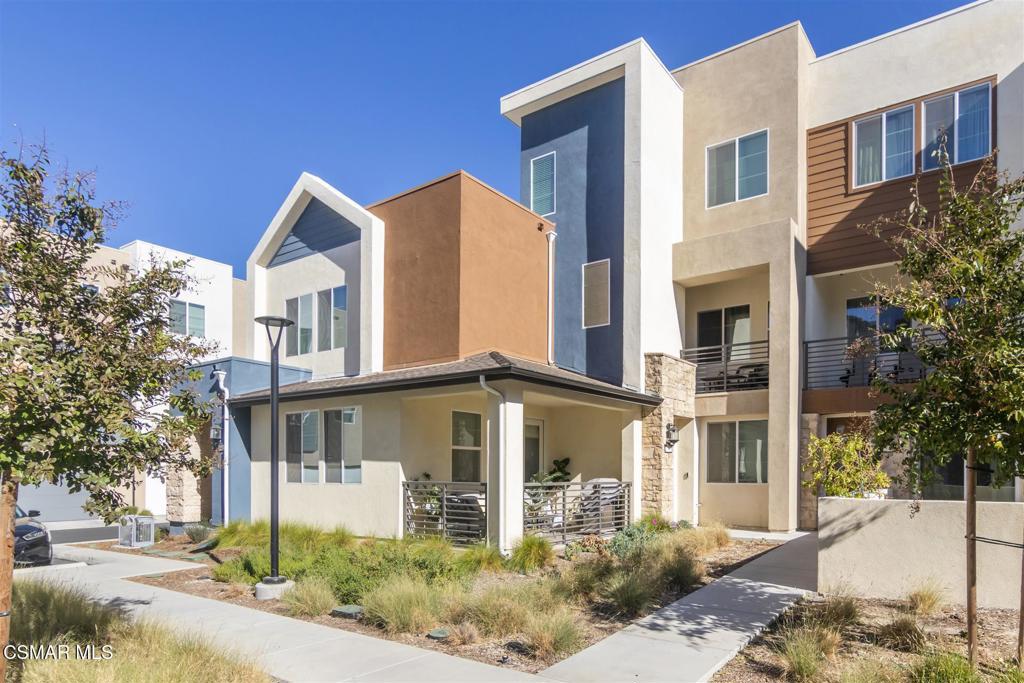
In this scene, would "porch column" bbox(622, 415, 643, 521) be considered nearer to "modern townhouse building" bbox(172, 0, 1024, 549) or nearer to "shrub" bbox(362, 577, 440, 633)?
"modern townhouse building" bbox(172, 0, 1024, 549)

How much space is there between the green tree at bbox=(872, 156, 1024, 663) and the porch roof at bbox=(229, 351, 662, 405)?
6650mm

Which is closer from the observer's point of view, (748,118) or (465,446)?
(465,446)

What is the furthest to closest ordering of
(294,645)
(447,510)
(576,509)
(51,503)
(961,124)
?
(51,503)
(961,124)
(576,509)
(447,510)
(294,645)

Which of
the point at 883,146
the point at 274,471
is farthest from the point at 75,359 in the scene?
the point at 883,146

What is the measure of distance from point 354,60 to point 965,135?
13.5 meters

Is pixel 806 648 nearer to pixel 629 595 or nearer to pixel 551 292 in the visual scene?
pixel 629 595

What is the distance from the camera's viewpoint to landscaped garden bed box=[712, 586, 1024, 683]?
17.6ft

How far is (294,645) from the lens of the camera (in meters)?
7.00

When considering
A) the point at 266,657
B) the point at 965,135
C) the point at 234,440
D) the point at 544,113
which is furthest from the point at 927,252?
the point at 234,440

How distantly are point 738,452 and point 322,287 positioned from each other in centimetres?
1149

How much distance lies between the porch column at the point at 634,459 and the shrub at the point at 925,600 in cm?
754

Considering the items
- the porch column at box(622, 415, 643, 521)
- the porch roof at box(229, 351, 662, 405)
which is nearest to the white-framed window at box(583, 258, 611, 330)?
the porch roof at box(229, 351, 662, 405)

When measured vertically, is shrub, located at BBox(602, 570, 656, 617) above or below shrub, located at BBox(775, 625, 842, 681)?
below

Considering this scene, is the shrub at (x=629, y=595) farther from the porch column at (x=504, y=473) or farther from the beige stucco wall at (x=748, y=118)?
the beige stucco wall at (x=748, y=118)
